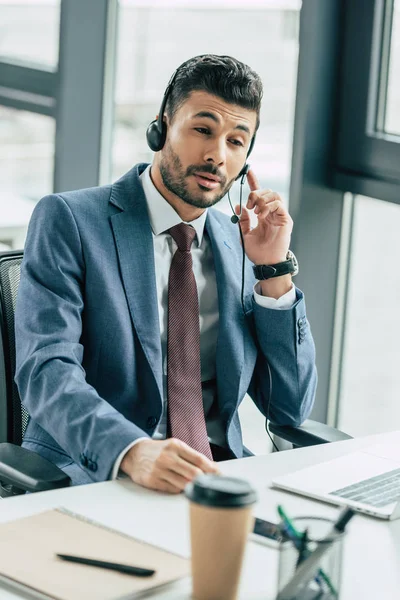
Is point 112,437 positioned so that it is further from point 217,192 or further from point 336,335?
point 336,335

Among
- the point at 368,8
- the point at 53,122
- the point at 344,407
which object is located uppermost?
the point at 368,8

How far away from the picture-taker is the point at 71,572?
1.22m

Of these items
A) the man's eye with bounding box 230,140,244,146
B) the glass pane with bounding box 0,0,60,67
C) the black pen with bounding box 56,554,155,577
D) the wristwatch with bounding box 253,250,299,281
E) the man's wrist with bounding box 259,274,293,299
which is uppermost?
the glass pane with bounding box 0,0,60,67


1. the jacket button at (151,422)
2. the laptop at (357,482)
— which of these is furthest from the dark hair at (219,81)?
the laptop at (357,482)

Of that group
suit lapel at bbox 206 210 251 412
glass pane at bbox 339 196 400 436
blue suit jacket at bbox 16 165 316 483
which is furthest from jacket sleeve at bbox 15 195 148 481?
glass pane at bbox 339 196 400 436

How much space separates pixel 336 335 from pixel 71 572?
179 centimetres

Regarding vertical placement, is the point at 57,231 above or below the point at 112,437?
above

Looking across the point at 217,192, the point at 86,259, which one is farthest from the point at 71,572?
the point at 217,192

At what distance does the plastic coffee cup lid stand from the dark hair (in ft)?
3.57

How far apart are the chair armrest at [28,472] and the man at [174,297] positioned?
6 centimetres

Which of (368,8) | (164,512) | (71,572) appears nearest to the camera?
(71,572)

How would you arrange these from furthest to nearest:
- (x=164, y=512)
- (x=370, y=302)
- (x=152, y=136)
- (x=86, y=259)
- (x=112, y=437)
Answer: (x=370, y=302)
(x=152, y=136)
(x=86, y=259)
(x=112, y=437)
(x=164, y=512)

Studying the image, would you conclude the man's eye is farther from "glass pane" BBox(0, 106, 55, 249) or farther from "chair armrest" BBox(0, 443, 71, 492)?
"glass pane" BBox(0, 106, 55, 249)

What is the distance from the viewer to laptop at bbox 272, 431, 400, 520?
1.52 meters
